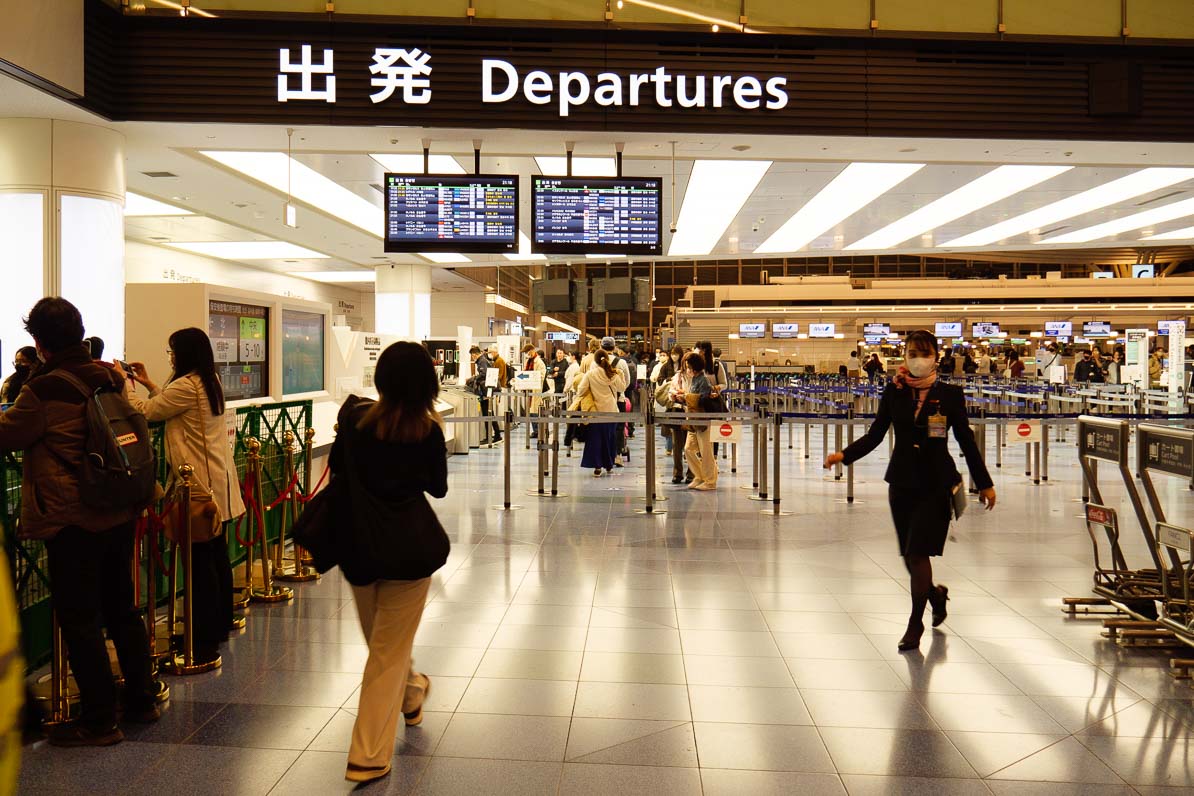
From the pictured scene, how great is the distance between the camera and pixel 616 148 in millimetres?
8461

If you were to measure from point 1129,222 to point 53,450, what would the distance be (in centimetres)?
1432

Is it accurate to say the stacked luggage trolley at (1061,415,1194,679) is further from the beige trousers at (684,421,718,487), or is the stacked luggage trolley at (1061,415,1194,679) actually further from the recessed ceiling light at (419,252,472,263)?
the recessed ceiling light at (419,252,472,263)

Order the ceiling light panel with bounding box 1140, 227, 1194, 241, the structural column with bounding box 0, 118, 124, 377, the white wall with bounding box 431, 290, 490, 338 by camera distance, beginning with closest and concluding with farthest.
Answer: the structural column with bounding box 0, 118, 124, 377, the ceiling light panel with bounding box 1140, 227, 1194, 241, the white wall with bounding box 431, 290, 490, 338

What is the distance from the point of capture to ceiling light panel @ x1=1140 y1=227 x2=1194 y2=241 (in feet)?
47.4

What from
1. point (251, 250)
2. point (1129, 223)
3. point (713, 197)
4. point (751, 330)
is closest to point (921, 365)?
point (713, 197)

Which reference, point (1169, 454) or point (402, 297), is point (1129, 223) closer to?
point (1169, 454)

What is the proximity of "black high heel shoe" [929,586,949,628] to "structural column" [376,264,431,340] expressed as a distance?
1547cm

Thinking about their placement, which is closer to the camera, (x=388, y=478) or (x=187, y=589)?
(x=388, y=478)

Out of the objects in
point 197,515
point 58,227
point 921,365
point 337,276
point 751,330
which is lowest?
point 197,515

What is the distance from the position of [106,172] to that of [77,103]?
81 centimetres

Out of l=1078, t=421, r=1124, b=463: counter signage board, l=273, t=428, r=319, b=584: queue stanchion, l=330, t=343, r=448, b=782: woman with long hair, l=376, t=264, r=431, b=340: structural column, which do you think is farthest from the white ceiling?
l=330, t=343, r=448, b=782: woman with long hair

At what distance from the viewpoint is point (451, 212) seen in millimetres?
8344

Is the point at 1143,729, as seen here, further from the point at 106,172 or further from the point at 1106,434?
the point at 106,172

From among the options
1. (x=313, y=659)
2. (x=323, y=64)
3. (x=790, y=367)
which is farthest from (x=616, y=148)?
(x=790, y=367)
